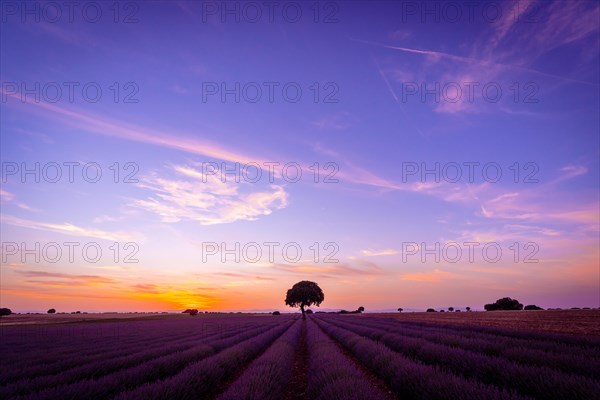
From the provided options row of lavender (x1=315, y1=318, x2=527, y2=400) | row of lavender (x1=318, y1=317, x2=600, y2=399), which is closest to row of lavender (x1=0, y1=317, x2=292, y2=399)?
row of lavender (x1=315, y1=318, x2=527, y2=400)

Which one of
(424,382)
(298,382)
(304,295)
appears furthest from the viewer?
(304,295)

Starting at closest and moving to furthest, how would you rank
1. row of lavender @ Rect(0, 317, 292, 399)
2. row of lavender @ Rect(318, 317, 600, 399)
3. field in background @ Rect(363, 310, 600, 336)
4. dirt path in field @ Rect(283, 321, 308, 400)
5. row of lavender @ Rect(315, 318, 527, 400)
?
row of lavender @ Rect(315, 318, 527, 400) → row of lavender @ Rect(318, 317, 600, 399) → row of lavender @ Rect(0, 317, 292, 399) → dirt path in field @ Rect(283, 321, 308, 400) → field in background @ Rect(363, 310, 600, 336)

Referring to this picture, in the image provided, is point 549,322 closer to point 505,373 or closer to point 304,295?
point 505,373

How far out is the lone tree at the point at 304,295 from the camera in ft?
198

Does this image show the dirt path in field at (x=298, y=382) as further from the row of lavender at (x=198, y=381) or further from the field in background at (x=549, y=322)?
the field in background at (x=549, y=322)

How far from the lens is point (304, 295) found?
60.2 metres

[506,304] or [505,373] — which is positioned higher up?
[505,373]

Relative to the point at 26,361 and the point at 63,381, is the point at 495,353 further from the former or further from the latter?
the point at 26,361

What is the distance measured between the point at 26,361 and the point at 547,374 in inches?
486

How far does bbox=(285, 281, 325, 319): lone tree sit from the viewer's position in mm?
60312

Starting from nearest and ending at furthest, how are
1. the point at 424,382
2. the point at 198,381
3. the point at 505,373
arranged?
the point at 424,382 < the point at 505,373 < the point at 198,381

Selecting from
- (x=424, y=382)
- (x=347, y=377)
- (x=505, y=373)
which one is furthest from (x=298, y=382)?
(x=505, y=373)

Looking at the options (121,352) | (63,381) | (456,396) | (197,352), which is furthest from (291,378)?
(121,352)

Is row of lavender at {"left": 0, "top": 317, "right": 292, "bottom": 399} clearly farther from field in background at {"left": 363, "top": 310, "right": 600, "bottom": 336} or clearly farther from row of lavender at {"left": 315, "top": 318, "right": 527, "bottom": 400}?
field in background at {"left": 363, "top": 310, "right": 600, "bottom": 336}
